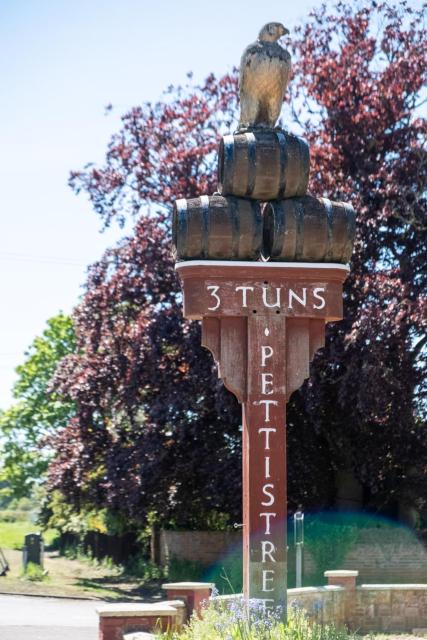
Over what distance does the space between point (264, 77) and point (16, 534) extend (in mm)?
38665

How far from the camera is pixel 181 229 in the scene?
1102 cm

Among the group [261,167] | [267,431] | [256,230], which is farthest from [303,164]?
[267,431]

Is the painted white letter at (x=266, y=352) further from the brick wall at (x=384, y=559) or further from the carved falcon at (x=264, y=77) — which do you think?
the brick wall at (x=384, y=559)

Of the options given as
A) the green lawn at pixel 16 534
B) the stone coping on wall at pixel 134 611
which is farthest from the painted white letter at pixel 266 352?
the green lawn at pixel 16 534

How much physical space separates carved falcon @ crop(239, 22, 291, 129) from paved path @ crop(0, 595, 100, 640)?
31.3ft

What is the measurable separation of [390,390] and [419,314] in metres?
1.57

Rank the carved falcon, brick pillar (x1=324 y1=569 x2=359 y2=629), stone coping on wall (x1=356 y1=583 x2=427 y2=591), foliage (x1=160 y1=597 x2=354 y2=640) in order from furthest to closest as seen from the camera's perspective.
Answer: stone coping on wall (x1=356 y1=583 x2=427 y2=591), brick pillar (x1=324 y1=569 x2=359 y2=629), the carved falcon, foliage (x1=160 y1=597 x2=354 y2=640)

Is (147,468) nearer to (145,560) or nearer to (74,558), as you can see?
(145,560)

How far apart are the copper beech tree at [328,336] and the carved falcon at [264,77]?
10286mm

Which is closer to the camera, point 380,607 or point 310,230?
point 310,230

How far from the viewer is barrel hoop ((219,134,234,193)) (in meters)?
11.2

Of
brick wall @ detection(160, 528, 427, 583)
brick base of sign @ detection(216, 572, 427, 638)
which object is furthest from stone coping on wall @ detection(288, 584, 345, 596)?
brick wall @ detection(160, 528, 427, 583)

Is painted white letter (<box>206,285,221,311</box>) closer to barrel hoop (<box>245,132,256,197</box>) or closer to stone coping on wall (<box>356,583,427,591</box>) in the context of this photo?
barrel hoop (<box>245,132,256,197</box>)

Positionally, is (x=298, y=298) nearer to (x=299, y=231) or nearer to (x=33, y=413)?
(x=299, y=231)
